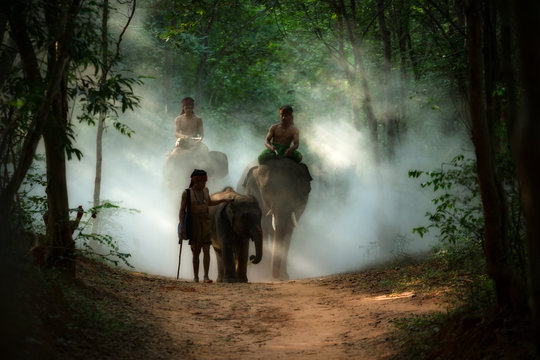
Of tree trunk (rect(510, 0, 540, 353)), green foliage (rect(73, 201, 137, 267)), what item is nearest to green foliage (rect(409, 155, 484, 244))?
tree trunk (rect(510, 0, 540, 353))

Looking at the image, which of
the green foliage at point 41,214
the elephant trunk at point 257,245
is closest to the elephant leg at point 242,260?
the elephant trunk at point 257,245

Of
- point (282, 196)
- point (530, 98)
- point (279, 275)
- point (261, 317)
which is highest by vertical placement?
point (282, 196)

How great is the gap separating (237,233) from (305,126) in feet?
49.7

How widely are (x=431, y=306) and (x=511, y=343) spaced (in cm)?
251

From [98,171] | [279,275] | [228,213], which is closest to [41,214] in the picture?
[228,213]

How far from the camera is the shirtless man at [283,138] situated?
12984 mm

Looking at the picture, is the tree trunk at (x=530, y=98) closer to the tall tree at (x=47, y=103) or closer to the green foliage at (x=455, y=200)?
the green foliage at (x=455, y=200)

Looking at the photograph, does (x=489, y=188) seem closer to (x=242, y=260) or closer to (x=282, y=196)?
(x=242, y=260)

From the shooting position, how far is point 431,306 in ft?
22.4

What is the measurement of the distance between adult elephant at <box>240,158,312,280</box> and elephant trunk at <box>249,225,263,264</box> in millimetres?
1308

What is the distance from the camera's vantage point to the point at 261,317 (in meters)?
7.20

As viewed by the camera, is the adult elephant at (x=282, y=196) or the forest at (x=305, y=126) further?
the adult elephant at (x=282, y=196)

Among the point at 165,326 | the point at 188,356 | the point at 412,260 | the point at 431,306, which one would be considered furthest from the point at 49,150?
the point at 412,260

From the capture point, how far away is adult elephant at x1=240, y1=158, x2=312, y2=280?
12.5 m
